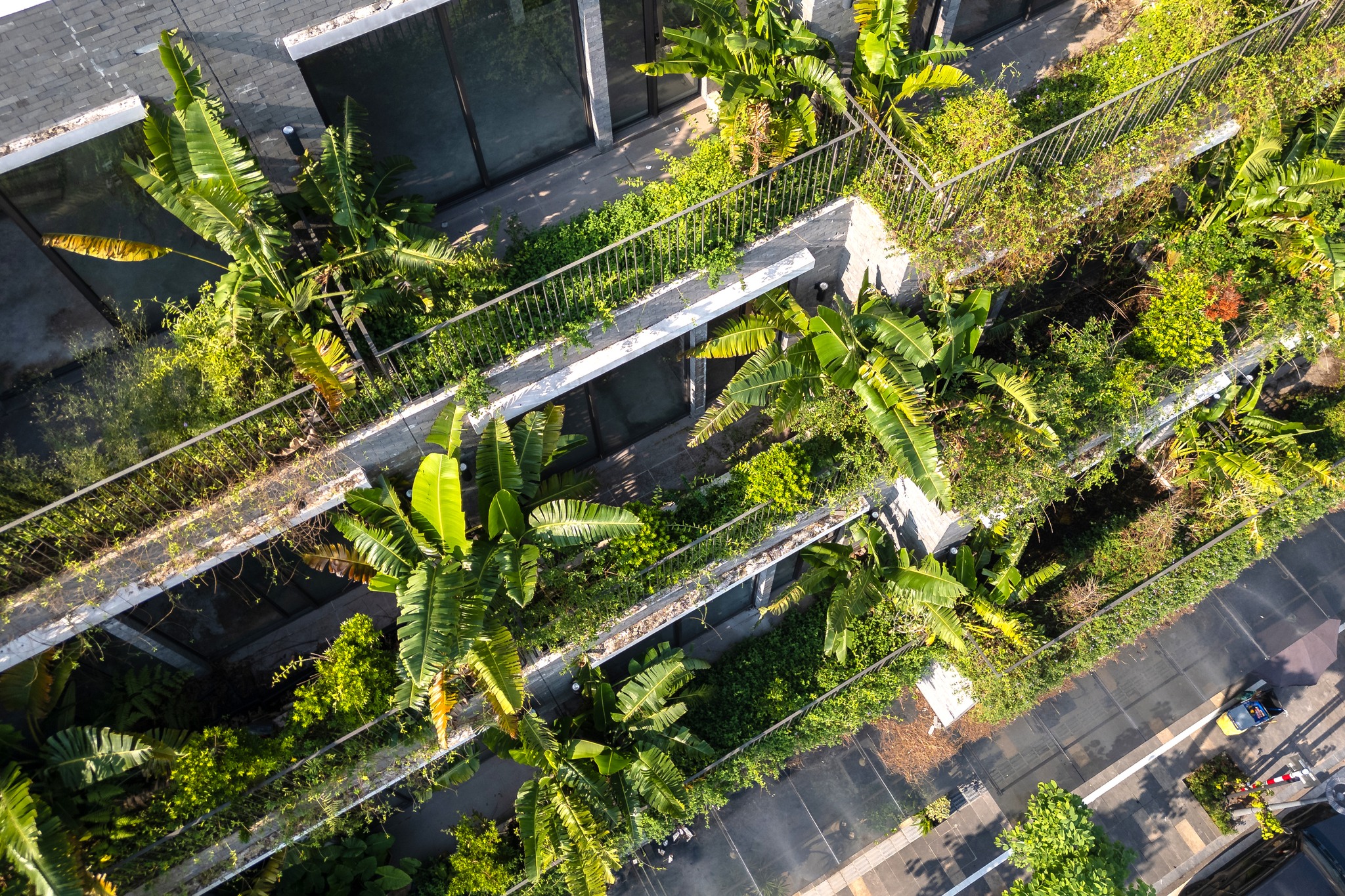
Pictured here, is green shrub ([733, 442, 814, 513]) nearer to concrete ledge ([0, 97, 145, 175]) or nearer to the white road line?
concrete ledge ([0, 97, 145, 175])

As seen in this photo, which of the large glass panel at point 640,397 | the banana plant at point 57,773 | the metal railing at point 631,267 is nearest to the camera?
the banana plant at point 57,773

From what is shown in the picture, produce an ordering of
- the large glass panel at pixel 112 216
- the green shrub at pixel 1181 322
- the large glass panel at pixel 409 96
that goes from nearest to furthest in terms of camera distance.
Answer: the large glass panel at pixel 112 216, the large glass panel at pixel 409 96, the green shrub at pixel 1181 322

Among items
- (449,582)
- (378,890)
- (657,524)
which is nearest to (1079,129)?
(657,524)

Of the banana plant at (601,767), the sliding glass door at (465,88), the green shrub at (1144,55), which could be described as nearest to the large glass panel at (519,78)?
the sliding glass door at (465,88)

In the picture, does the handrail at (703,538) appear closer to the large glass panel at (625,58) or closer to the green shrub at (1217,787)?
the large glass panel at (625,58)

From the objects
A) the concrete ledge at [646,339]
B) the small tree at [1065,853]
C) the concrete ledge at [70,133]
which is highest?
the concrete ledge at [70,133]

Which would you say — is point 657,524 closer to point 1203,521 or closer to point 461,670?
point 461,670
